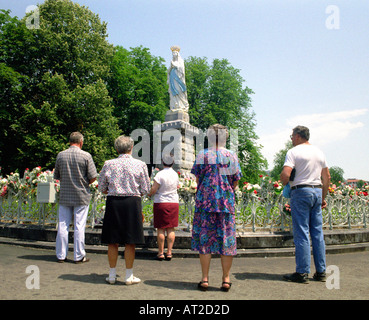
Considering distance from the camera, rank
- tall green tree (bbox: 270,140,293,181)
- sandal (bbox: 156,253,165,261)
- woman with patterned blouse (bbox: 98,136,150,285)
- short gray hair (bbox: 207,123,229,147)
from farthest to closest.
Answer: tall green tree (bbox: 270,140,293,181) → sandal (bbox: 156,253,165,261) → short gray hair (bbox: 207,123,229,147) → woman with patterned blouse (bbox: 98,136,150,285)

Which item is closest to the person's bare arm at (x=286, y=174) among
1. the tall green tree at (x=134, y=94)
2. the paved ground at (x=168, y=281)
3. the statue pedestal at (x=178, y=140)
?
the paved ground at (x=168, y=281)

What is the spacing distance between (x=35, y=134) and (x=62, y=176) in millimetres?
18494

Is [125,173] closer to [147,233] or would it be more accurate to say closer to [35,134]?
[147,233]

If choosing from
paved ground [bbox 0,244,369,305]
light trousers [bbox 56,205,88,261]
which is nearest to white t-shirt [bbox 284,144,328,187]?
paved ground [bbox 0,244,369,305]

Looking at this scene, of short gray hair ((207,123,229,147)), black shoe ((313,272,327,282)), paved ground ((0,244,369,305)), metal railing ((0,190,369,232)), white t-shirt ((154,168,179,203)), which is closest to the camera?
paved ground ((0,244,369,305))

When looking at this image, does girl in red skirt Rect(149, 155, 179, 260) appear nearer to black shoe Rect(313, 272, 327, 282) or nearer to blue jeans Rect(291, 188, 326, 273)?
blue jeans Rect(291, 188, 326, 273)

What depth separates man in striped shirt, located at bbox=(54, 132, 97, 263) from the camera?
19.0 feet

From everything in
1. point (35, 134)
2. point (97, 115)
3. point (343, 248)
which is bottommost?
point (343, 248)

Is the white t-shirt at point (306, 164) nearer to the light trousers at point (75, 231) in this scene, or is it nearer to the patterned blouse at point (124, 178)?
the patterned blouse at point (124, 178)

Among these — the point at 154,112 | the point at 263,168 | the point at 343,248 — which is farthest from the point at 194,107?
the point at 343,248

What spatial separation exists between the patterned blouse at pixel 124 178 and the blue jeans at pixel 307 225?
215cm

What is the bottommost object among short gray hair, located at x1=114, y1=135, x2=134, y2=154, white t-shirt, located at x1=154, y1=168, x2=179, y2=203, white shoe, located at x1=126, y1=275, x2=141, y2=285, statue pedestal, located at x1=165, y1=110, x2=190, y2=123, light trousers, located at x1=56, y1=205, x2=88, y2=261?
white shoe, located at x1=126, y1=275, x2=141, y2=285

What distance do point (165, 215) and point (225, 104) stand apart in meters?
28.1
